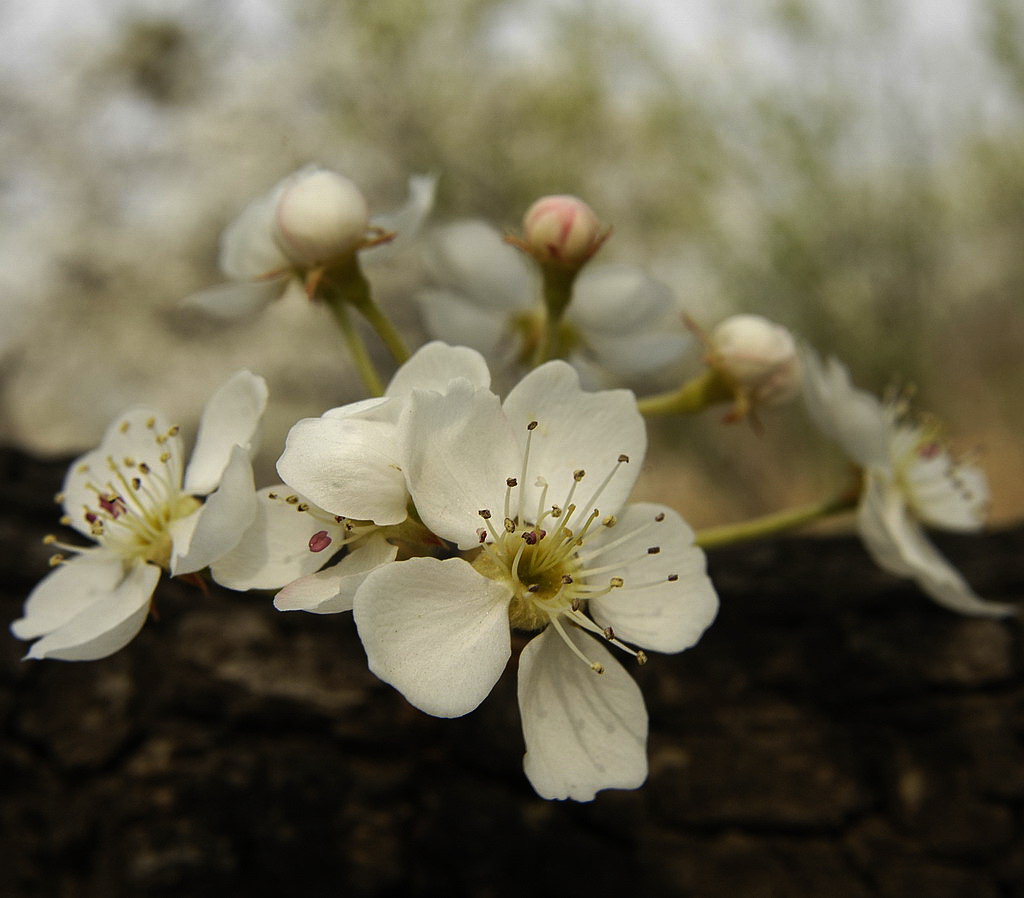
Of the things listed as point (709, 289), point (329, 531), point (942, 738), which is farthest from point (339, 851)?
point (709, 289)

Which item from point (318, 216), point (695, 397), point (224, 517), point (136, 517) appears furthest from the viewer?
point (695, 397)

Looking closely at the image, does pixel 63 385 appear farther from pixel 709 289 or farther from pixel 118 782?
pixel 118 782

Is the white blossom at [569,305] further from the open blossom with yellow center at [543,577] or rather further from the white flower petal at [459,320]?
the open blossom with yellow center at [543,577]

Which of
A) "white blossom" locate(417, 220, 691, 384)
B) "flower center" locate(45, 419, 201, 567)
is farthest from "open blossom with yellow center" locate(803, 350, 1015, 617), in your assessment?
"flower center" locate(45, 419, 201, 567)

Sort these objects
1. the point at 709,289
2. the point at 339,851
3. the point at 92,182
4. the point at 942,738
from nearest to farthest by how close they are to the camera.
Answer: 1. the point at 339,851
2. the point at 942,738
3. the point at 709,289
4. the point at 92,182

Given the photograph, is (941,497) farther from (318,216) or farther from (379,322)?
(318,216)

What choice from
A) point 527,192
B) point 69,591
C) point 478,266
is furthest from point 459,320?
point 527,192
